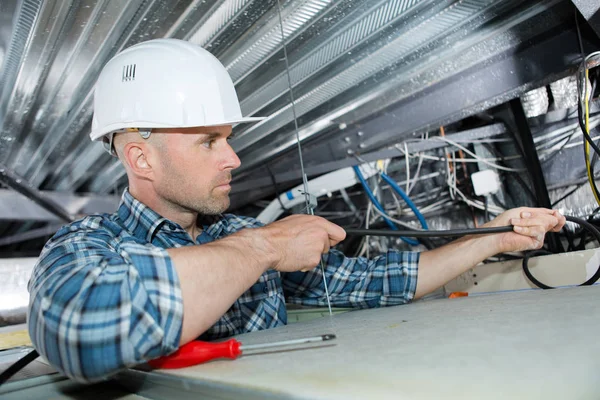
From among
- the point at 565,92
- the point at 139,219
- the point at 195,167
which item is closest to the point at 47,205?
the point at 139,219

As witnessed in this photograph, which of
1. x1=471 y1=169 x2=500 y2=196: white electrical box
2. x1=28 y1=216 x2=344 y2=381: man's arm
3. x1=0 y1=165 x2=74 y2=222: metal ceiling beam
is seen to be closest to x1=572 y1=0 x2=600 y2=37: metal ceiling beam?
x1=471 y1=169 x2=500 y2=196: white electrical box

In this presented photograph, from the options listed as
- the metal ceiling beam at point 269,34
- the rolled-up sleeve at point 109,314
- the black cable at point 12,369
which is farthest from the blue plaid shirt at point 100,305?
the metal ceiling beam at point 269,34

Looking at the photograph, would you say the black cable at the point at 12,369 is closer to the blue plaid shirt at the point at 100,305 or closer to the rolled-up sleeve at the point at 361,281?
the blue plaid shirt at the point at 100,305

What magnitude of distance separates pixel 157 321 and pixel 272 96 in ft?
3.32

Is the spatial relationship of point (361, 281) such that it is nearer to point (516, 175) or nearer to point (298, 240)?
point (298, 240)

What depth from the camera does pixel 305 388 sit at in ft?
1.33

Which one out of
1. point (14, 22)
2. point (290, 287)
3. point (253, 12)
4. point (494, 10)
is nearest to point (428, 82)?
point (494, 10)

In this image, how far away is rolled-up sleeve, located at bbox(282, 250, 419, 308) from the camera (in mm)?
1114

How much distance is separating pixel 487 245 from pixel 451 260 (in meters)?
0.09

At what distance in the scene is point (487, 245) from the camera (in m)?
1.07

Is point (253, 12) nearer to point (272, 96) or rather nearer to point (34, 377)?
point (272, 96)

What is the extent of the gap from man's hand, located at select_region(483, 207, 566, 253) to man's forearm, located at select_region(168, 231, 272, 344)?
2.11ft

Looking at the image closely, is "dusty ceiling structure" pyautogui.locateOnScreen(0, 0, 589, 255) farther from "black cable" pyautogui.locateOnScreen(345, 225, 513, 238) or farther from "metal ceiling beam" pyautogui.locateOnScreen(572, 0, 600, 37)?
"black cable" pyautogui.locateOnScreen(345, 225, 513, 238)

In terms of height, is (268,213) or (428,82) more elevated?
(428,82)
